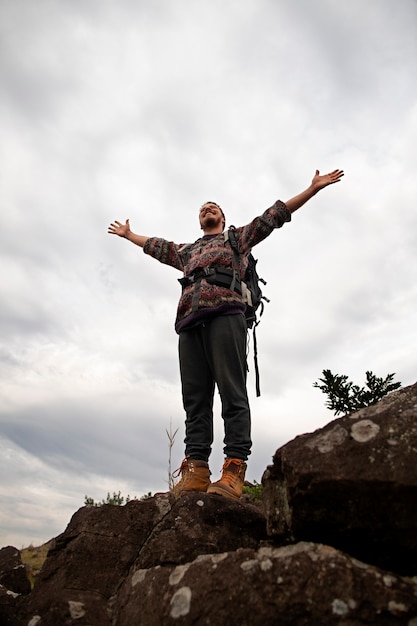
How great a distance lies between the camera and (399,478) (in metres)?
2.68

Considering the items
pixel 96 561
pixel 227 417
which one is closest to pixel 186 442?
pixel 227 417

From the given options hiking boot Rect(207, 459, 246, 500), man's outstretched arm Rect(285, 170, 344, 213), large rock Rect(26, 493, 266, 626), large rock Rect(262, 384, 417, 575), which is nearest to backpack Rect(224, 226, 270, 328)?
man's outstretched arm Rect(285, 170, 344, 213)

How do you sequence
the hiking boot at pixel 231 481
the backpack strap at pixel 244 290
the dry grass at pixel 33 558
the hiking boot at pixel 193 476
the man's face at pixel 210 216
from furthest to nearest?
the dry grass at pixel 33 558 → the man's face at pixel 210 216 → the backpack strap at pixel 244 290 → the hiking boot at pixel 193 476 → the hiking boot at pixel 231 481

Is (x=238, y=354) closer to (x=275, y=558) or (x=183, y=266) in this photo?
(x=183, y=266)

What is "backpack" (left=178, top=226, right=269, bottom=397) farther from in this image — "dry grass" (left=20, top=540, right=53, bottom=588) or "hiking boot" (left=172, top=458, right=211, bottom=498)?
"dry grass" (left=20, top=540, right=53, bottom=588)

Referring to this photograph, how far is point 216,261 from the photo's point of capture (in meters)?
5.97

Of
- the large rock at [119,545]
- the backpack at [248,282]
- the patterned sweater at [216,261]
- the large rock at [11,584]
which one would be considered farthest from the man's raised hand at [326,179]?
the large rock at [11,584]

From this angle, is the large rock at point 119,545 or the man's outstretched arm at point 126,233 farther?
the man's outstretched arm at point 126,233

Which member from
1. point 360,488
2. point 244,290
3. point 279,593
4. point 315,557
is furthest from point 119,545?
point 244,290

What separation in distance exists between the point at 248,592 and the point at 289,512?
575 mm

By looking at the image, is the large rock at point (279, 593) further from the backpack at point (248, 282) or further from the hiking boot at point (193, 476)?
the backpack at point (248, 282)

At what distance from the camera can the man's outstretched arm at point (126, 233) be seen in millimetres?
7267

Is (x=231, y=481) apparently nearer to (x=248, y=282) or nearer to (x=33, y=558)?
(x=248, y=282)

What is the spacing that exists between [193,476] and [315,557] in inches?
103
